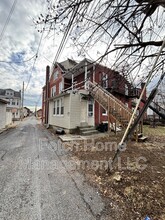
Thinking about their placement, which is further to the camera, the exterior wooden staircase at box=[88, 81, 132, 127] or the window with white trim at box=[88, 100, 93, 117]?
the window with white trim at box=[88, 100, 93, 117]

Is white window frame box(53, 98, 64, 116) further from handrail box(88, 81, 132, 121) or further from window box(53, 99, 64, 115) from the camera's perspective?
handrail box(88, 81, 132, 121)

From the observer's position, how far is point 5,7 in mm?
4645

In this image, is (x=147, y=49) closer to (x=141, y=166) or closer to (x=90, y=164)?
(x=141, y=166)

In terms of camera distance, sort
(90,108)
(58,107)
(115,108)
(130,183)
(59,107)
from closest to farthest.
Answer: (130,183)
(115,108)
(90,108)
(59,107)
(58,107)

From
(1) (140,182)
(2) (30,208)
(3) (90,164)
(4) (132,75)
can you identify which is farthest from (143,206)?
(4) (132,75)

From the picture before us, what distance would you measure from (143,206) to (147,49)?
4.06 m

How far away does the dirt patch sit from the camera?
248 cm

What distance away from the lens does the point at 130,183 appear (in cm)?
343

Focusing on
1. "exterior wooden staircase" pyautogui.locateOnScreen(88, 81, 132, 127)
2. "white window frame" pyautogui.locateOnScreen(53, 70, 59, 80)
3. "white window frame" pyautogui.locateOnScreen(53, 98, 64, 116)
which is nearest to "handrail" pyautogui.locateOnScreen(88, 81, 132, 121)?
"exterior wooden staircase" pyautogui.locateOnScreen(88, 81, 132, 127)

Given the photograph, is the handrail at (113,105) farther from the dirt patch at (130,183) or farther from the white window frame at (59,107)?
the dirt patch at (130,183)

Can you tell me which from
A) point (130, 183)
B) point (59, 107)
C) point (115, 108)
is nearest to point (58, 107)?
point (59, 107)

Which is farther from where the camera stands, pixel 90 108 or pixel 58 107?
pixel 58 107

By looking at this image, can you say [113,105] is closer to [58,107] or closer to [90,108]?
[90,108]

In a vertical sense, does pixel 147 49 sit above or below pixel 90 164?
above
